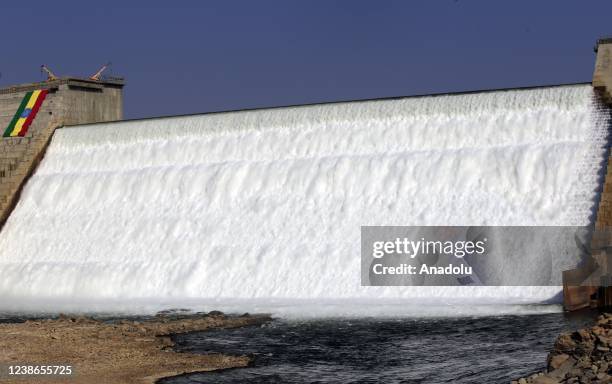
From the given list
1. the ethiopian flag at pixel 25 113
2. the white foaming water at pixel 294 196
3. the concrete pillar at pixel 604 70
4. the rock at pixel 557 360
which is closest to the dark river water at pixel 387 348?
the rock at pixel 557 360

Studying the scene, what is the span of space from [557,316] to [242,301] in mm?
10370

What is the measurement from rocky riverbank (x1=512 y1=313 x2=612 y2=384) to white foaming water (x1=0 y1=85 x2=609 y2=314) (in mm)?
11206

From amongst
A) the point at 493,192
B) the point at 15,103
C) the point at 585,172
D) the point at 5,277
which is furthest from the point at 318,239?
the point at 15,103

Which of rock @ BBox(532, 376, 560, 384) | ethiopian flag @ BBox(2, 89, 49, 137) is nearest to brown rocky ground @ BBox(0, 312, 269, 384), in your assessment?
rock @ BBox(532, 376, 560, 384)

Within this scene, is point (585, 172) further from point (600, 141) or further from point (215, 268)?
point (215, 268)

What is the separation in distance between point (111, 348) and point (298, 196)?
44.3ft

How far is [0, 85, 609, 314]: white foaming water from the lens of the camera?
31812mm

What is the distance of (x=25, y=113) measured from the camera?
165 feet

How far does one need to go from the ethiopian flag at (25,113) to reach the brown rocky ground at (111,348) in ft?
72.9

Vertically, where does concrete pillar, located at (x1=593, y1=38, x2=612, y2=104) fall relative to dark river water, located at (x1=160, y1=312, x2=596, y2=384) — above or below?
above

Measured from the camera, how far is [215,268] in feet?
116

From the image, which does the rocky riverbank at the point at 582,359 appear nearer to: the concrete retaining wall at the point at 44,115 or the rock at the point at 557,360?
the rock at the point at 557,360

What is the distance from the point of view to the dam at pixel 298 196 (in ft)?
104

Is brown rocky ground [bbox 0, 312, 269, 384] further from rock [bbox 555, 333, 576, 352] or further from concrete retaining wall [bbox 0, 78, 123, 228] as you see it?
concrete retaining wall [bbox 0, 78, 123, 228]
